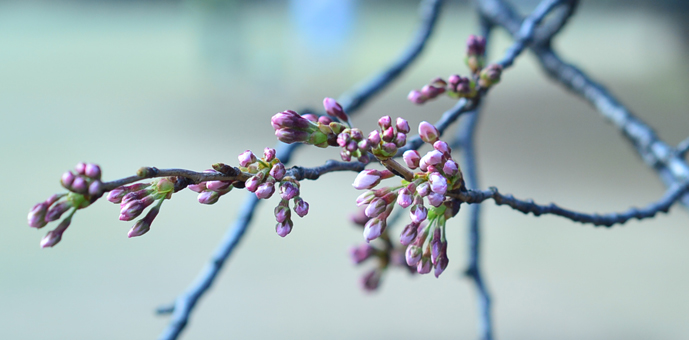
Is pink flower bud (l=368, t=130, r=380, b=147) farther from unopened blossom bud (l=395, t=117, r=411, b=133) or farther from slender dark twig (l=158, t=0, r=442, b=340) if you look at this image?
slender dark twig (l=158, t=0, r=442, b=340)

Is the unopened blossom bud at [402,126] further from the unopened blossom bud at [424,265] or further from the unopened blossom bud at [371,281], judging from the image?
the unopened blossom bud at [371,281]

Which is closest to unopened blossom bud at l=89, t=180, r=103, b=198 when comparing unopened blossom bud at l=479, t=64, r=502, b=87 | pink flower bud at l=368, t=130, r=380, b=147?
pink flower bud at l=368, t=130, r=380, b=147

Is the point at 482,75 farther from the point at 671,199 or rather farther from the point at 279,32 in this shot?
the point at 279,32

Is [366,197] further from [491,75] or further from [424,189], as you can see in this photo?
[491,75]

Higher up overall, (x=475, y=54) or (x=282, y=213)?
(x=475, y=54)

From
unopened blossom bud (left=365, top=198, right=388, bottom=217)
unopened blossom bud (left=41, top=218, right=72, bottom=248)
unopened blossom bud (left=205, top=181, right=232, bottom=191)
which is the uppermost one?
unopened blossom bud (left=365, top=198, right=388, bottom=217)

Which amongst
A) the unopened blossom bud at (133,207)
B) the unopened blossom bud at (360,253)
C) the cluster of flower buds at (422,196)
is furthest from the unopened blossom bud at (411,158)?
the unopened blossom bud at (360,253)

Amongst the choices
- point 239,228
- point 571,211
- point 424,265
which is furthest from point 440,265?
point 239,228
